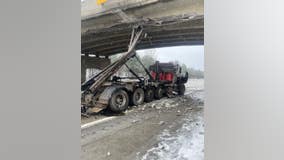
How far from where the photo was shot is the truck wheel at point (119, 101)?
5.63ft

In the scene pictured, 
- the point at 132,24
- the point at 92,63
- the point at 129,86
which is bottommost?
the point at 129,86

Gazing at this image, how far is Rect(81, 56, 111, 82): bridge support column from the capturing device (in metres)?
1.49

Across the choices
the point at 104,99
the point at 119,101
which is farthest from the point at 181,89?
the point at 104,99

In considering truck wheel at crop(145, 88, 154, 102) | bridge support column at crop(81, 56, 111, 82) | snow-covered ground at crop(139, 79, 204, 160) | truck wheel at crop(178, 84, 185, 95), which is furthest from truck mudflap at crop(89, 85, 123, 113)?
truck wheel at crop(178, 84, 185, 95)

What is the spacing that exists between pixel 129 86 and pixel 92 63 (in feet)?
1.09

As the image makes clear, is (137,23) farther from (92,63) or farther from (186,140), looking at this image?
(186,140)

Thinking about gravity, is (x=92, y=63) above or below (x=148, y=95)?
above

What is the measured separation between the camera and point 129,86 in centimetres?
180

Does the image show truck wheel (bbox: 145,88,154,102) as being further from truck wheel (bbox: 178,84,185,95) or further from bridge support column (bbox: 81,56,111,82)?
bridge support column (bbox: 81,56,111,82)

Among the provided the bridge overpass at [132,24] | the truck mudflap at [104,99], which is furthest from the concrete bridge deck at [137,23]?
the truck mudflap at [104,99]
